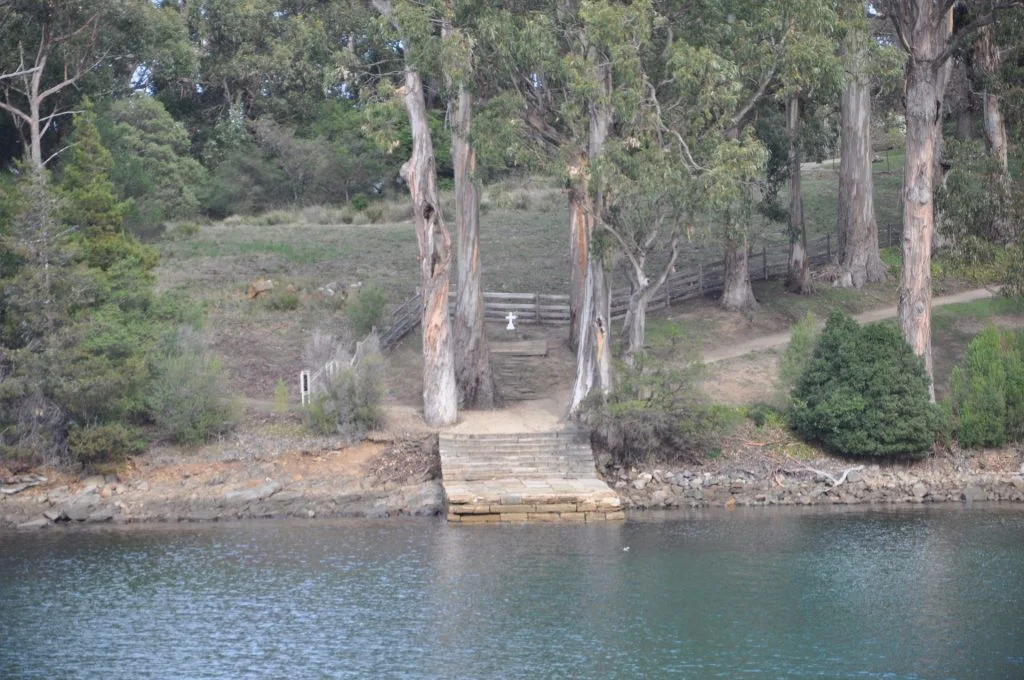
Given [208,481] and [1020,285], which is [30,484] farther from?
[1020,285]

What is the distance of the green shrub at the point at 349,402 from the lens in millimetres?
29547

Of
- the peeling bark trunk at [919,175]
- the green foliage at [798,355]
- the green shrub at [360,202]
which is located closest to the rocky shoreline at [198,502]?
the green foliage at [798,355]

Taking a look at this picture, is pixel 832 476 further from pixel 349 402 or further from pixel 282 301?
pixel 282 301

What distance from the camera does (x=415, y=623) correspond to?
2000 centimetres

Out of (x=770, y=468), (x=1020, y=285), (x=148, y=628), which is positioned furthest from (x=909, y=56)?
(x=148, y=628)

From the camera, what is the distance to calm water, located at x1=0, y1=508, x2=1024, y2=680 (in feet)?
60.0

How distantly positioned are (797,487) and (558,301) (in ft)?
39.8

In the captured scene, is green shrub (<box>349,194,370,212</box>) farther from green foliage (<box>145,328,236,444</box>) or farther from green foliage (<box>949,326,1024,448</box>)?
green foliage (<box>949,326,1024,448</box>)

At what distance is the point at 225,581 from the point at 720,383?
47.6 ft

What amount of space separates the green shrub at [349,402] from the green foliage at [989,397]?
13.3 meters

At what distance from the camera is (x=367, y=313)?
36000 mm

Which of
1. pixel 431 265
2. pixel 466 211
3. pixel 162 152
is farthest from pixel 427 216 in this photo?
pixel 162 152

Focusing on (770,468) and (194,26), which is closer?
(770,468)

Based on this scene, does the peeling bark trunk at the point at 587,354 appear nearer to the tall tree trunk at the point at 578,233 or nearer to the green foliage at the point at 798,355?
the tall tree trunk at the point at 578,233
